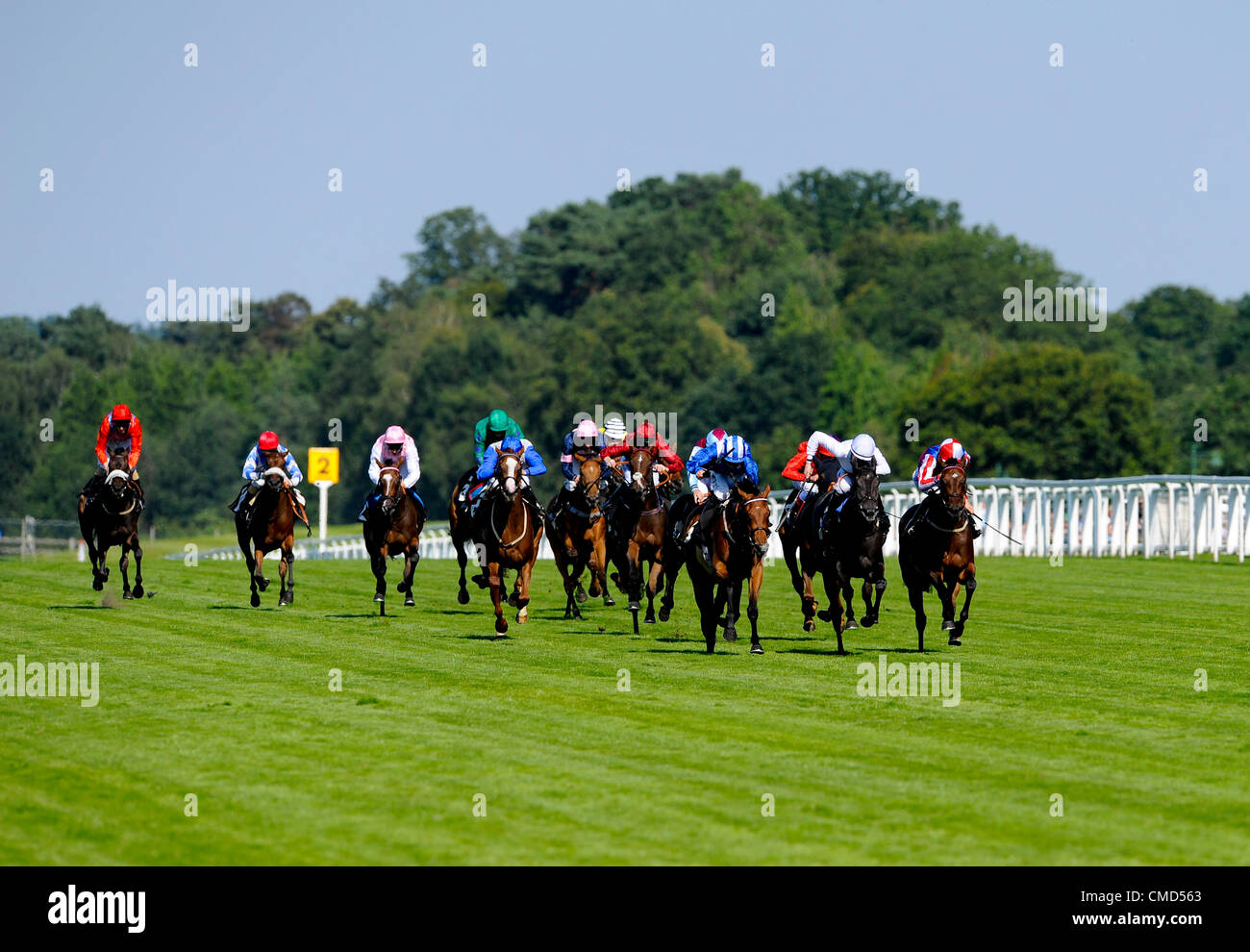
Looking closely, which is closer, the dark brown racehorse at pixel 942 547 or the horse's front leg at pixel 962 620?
the dark brown racehorse at pixel 942 547

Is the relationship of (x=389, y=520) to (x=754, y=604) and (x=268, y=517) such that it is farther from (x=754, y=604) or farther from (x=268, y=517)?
(x=754, y=604)

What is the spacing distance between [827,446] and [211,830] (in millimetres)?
10856

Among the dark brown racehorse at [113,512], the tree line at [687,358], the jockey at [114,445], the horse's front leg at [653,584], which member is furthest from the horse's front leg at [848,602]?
the tree line at [687,358]

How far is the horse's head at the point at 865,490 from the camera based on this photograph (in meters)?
17.7

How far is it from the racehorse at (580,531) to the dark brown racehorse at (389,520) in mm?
1559

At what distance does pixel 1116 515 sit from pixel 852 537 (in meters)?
16.5

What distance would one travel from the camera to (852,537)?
18.2 m

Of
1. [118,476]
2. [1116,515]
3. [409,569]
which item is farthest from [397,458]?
[1116,515]

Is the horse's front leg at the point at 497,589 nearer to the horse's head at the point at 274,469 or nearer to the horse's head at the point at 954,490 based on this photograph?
the horse's head at the point at 274,469

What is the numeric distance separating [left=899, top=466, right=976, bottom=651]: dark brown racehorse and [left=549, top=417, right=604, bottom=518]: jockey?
4151 millimetres

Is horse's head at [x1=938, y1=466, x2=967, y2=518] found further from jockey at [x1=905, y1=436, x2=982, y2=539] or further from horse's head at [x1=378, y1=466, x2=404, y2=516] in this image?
horse's head at [x1=378, y1=466, x2=404, y2=516]

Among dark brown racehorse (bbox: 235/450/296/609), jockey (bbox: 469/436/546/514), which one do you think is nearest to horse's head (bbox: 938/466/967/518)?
jockey (bbox: 469/436/546/514)

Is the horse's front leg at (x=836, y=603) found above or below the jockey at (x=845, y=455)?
below
